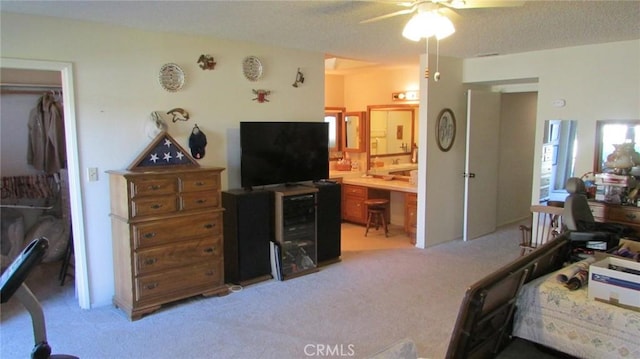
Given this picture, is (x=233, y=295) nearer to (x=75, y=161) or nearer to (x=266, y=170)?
(x=266, y=170)

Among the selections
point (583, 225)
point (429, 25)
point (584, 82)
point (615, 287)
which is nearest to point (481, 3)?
point (429, 25)

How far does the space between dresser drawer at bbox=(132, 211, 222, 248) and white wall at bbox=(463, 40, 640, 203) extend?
149 inches

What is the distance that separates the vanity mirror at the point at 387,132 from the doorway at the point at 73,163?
4.65 metres

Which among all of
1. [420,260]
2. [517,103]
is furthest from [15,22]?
[517,103]

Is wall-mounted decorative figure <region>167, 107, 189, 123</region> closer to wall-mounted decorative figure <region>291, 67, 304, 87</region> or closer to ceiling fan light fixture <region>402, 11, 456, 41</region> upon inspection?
wall-mounted decorative figure <region>291, 67, 304, 87</region>

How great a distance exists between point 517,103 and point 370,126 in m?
2.27

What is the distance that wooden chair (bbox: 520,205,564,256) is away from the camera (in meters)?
4.74

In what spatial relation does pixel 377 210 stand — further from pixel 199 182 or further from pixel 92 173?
pixel 92 173

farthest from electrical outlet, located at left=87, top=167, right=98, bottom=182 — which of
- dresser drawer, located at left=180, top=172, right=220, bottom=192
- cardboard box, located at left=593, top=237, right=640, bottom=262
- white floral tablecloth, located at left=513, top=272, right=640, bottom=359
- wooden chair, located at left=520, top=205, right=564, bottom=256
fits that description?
wooden chair, located at left=520, top=205, right=564, bottom=256

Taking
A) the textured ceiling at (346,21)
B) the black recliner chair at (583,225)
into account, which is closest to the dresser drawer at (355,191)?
the textured ceiling at (346,21)

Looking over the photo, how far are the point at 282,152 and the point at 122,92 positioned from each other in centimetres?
154

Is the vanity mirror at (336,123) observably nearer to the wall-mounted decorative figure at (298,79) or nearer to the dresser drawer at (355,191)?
the dresser drawer at (355,191)

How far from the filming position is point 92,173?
3662mm

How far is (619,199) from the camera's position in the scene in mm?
4219
